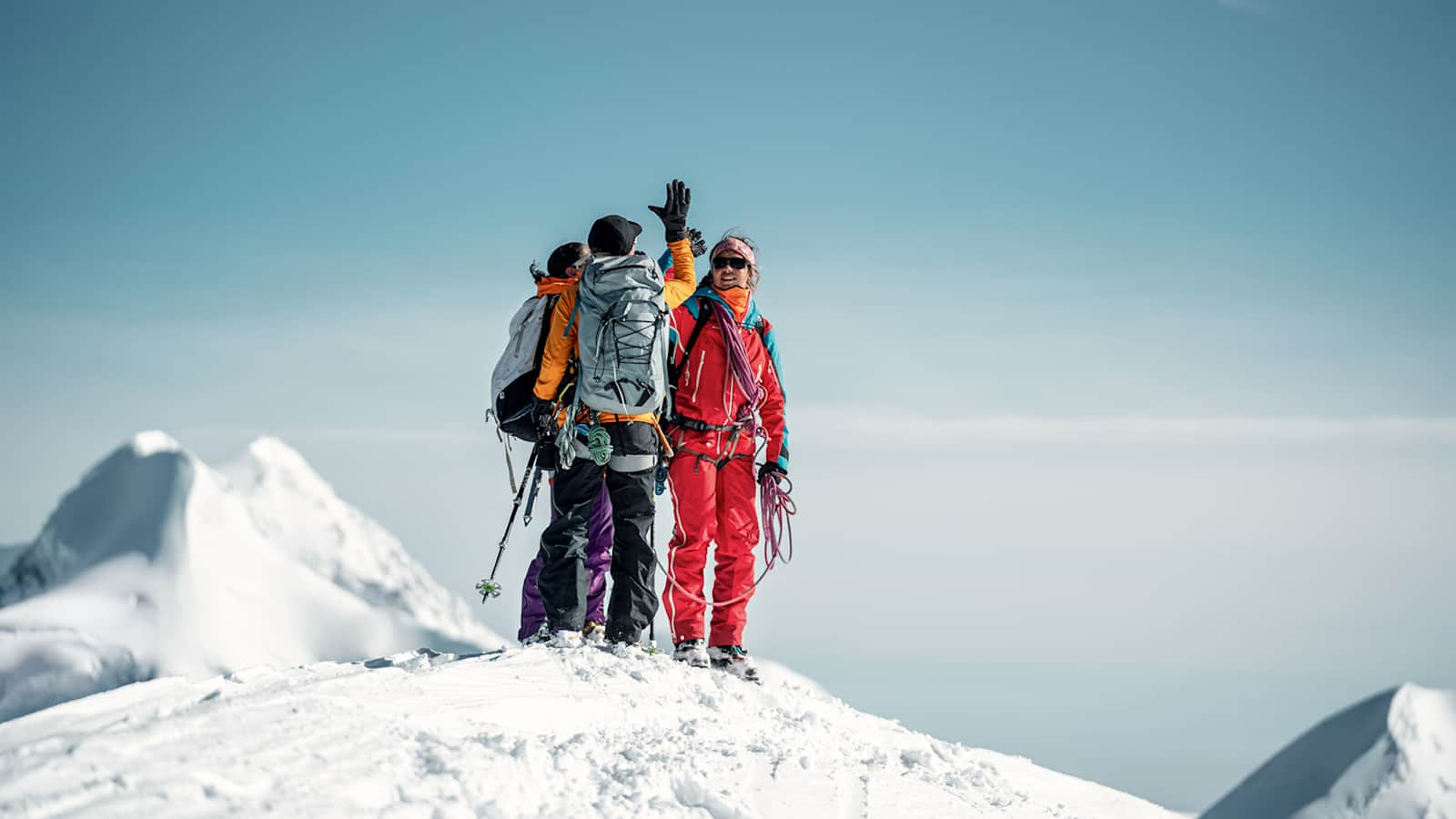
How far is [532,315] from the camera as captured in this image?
778cm

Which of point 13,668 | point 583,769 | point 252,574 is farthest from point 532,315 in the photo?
point 252,574

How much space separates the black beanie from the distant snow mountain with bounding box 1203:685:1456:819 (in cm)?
700

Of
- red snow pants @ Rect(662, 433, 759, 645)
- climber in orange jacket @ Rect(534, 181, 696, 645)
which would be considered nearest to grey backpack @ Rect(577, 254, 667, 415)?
climber in orange jacket @ Rect(534, 181, 696, 645)

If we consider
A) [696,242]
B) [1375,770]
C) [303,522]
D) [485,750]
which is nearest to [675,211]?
[696,242]

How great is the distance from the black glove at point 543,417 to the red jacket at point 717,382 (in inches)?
38.7

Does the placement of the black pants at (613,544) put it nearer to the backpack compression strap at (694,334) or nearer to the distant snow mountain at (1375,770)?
the backpack compression strap at (694,334)

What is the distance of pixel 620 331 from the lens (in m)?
7.29

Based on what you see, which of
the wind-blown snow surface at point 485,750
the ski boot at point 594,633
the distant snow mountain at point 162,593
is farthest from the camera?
the distant snow mountain at point 162,593

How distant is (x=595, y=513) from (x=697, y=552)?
33.5 inches

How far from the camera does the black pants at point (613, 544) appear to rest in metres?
7.51

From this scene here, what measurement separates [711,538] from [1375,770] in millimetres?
5707

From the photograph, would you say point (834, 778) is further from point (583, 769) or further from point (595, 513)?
point (595, 513)

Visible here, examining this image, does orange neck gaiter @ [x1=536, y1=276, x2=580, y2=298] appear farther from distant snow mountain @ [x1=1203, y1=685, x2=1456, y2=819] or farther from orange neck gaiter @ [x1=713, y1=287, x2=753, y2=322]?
distant snow mountain @ [x1=1203, y1=685, x2=1456, y2=819]

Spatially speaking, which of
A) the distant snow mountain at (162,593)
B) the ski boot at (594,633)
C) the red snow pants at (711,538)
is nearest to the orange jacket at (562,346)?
the red snow pants at (711,538)
